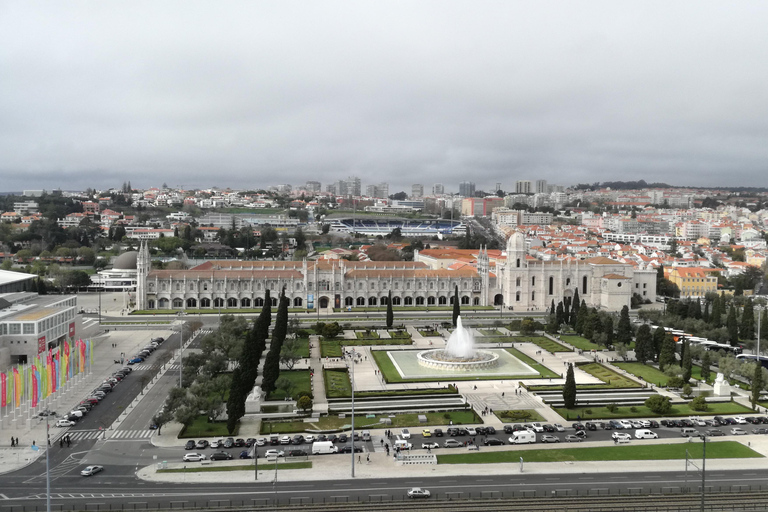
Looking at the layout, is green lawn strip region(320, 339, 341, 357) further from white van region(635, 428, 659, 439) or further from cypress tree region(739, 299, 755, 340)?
cypress tree region(739, 299, 755, 340)

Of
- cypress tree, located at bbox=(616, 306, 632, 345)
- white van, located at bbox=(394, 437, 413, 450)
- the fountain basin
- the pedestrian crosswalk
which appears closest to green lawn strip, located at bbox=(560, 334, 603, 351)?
cypress tree, located at bbox=(616, 306, 632, 345)

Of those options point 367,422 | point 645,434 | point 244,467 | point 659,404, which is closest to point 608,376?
point 659,404

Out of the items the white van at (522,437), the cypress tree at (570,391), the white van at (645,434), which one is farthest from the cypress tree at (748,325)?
the white van at (522,437)

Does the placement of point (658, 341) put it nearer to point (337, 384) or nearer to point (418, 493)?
point (337, 384)

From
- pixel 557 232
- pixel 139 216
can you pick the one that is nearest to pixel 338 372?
pixel 557 232

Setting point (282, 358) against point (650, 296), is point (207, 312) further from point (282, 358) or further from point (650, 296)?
point (650, 296)
